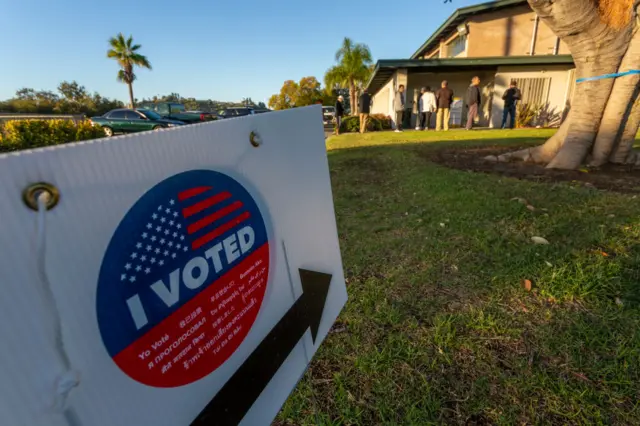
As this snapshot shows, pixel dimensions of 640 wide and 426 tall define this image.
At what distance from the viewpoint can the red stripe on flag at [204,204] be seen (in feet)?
2.61

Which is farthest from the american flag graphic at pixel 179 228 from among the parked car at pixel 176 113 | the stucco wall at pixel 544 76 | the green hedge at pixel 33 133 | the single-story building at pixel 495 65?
the parked car at pixel 176 113

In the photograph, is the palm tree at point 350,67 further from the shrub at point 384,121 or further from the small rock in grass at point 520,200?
the small rock in grass at point 520,200

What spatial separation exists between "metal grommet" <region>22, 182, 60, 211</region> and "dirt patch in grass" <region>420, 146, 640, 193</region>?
222 inches

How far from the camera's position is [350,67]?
3152cm

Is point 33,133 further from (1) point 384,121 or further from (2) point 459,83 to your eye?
(2) point 459,83

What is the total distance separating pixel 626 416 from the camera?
52.3 inches

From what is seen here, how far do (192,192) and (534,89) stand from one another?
19.4 meters

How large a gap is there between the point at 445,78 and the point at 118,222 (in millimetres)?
19553

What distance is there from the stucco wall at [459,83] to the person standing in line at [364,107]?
144 inches

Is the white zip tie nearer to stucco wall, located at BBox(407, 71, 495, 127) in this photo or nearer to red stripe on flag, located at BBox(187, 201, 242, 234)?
red stripe on flag, located at BBox(187, 201, 242, 234)

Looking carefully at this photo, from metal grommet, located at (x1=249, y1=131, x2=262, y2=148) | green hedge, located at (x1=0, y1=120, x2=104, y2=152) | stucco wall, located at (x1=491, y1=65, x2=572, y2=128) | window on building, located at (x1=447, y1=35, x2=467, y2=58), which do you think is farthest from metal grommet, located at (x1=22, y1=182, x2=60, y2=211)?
window on building, located at (x1=447, y1=35, x2=467, y2=58)

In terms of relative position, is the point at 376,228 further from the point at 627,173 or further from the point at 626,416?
the point at 627,173

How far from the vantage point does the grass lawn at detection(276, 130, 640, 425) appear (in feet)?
4.66

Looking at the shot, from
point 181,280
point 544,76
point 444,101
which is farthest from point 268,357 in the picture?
point 544,76
